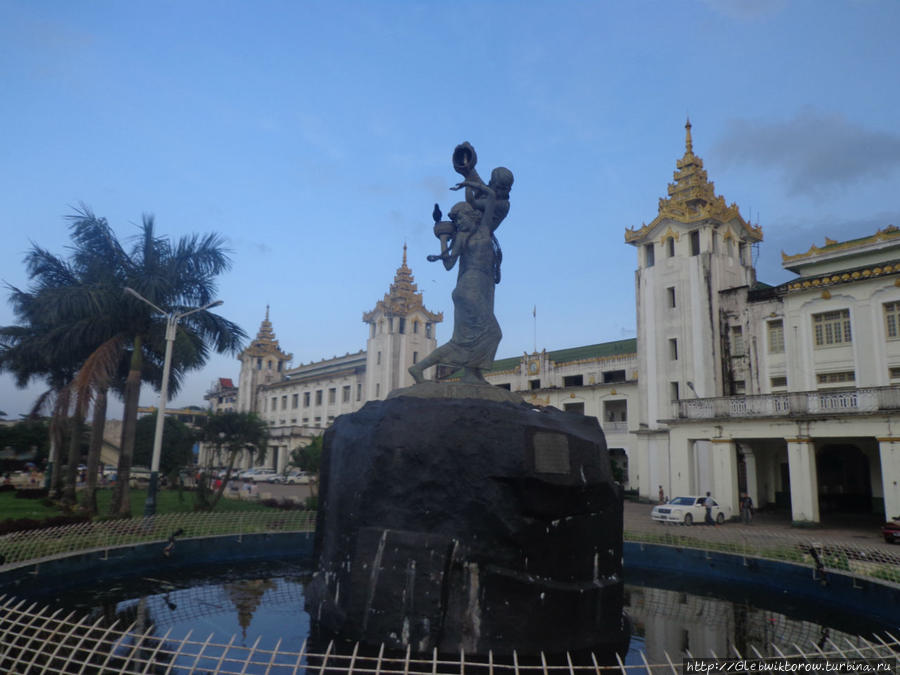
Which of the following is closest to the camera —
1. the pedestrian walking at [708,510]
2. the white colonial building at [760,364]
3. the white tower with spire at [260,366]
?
the white colonial building at [760,364]

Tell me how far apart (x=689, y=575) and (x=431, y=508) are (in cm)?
872

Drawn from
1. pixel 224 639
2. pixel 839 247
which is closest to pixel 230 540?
pixel 224 639

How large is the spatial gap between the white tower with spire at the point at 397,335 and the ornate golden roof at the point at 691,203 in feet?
82.8

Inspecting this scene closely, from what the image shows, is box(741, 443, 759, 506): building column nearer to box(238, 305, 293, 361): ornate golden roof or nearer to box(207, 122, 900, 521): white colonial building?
box(207, 122, 900, 521): white colonial building

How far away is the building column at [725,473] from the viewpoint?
26766 mm

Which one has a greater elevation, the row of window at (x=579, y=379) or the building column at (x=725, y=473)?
the row of window at (x=579, y=379)

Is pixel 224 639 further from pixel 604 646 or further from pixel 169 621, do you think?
pixel 604 646

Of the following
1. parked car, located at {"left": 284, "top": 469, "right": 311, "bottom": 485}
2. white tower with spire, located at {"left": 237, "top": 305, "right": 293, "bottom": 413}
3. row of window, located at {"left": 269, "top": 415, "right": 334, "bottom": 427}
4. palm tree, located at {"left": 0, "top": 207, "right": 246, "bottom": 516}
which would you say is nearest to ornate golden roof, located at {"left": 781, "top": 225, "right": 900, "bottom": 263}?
palm tree, located at {"left": 0, "top": 207, "right": 246, "bottom": 516}

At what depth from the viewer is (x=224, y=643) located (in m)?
8.22

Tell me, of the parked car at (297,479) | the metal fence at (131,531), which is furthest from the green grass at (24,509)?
the parked car at (297,479)

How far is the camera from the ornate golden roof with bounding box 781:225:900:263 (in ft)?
96.2

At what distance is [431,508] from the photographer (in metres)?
7.57

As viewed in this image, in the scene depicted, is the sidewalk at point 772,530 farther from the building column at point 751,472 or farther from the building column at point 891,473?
the building column at point 751,472

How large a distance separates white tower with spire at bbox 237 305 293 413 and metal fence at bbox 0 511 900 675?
Result: 62144 millimetres
